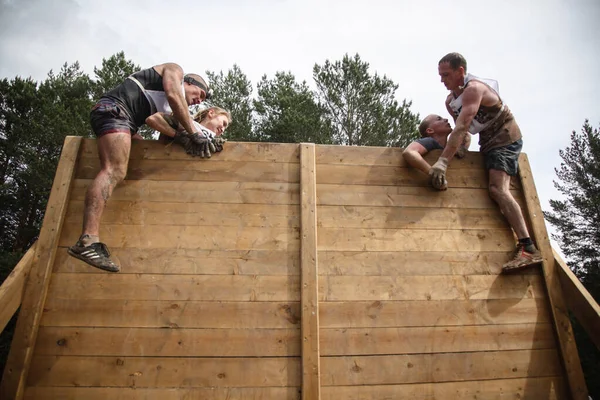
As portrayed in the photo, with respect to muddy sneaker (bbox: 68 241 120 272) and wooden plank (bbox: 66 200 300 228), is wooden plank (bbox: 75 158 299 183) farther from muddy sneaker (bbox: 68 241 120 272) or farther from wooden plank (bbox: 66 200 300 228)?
muddy sneaker (bbox: 68 241 120 272)

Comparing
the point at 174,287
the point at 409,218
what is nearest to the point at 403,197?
the point at 409,218

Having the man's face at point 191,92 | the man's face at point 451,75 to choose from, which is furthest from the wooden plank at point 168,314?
the man's face at point 451,75

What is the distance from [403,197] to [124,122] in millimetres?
2336

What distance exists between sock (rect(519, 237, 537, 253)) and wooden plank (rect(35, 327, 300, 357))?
6.26ft

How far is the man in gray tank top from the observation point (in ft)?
8.16

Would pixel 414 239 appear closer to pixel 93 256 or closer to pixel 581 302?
pixel 581 302

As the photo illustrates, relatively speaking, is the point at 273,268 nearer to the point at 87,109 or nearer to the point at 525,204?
the point at 525,204

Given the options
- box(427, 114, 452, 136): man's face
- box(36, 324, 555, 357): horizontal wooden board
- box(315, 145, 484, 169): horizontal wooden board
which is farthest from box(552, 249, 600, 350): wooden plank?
box(427, 114, 452, 136): man's face

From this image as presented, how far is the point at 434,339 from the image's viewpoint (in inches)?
98.0

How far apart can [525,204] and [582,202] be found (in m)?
18.9

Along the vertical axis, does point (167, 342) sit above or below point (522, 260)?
below

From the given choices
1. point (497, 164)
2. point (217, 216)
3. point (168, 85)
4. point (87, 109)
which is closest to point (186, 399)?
point (217, 216)

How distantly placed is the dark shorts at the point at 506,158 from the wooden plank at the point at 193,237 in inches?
72.4

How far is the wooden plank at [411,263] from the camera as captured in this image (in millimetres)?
2643
